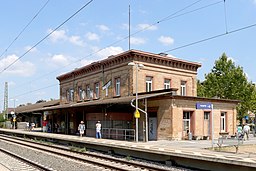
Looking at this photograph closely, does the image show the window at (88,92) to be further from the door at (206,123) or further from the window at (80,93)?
the door at (206,123)

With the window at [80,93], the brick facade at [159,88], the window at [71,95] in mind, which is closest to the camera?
the brick facade at [159,88]

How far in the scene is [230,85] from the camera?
48.1 m

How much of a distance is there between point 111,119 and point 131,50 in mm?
6201

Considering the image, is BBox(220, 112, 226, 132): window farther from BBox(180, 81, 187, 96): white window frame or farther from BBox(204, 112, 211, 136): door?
BBox(180, 81, 187, 96): white window frame

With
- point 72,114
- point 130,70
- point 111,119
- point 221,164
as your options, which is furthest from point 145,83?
point 221,164

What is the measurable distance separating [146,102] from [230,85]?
86.4ft

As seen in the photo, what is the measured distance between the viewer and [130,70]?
1209 inches

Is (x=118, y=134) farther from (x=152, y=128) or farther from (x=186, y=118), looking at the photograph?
(x=186, y=118)

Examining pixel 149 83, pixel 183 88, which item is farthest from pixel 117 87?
pixel 183 88

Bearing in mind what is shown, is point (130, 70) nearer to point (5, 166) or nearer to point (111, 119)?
point (111, 119)

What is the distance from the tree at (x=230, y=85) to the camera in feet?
156

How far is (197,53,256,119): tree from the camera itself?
4766 centimetres

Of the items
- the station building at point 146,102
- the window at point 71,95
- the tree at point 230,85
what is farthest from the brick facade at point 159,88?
the tree at point 230,85

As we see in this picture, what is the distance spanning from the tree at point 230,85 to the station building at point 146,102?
13.9m
